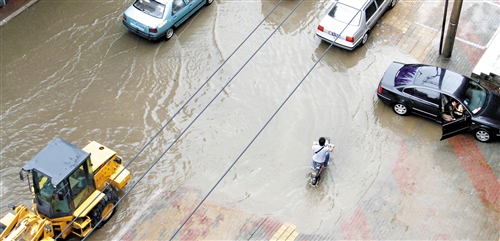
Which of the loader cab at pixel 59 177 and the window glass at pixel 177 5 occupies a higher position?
the loader cab at pixel 59 177

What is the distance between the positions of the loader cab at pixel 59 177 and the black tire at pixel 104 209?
20.9 inches

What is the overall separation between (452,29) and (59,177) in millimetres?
12554

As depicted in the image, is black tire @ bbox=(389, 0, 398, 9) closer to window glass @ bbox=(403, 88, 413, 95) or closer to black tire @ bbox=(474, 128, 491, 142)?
window glass @ bbox=(403, 88, 413, 95)

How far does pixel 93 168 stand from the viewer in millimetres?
13383

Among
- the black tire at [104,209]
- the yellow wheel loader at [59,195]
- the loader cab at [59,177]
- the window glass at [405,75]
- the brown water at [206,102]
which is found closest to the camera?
the loader cab at [59,177]

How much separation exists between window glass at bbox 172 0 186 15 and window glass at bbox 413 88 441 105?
839 cm

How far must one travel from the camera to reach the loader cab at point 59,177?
1195 cm

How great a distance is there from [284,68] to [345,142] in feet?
11.8

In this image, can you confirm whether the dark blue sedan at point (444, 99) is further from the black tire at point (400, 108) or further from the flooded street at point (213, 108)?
the flooded street at point (213, 108)

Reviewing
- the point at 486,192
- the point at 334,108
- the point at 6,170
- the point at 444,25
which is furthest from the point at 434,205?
the point at 6,170

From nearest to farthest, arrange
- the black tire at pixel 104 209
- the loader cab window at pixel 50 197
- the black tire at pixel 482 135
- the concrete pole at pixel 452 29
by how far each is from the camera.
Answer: the loader cab window at pixel 50 197
the black tire at pixel 104 209
the black tire at pixel 482 135
the concrete pole at pixel 452 29

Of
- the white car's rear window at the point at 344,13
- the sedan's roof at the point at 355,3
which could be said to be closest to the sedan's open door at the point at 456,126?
the white car's rear window at the point at 344,13

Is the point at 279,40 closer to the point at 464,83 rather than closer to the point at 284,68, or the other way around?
the point at 284,68

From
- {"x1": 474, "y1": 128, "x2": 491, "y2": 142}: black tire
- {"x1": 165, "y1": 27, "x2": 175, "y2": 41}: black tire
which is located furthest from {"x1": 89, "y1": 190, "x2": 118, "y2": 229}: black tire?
{"x1": 474, "y1": 128, "x2": 491, "y2": 142}: black tire
